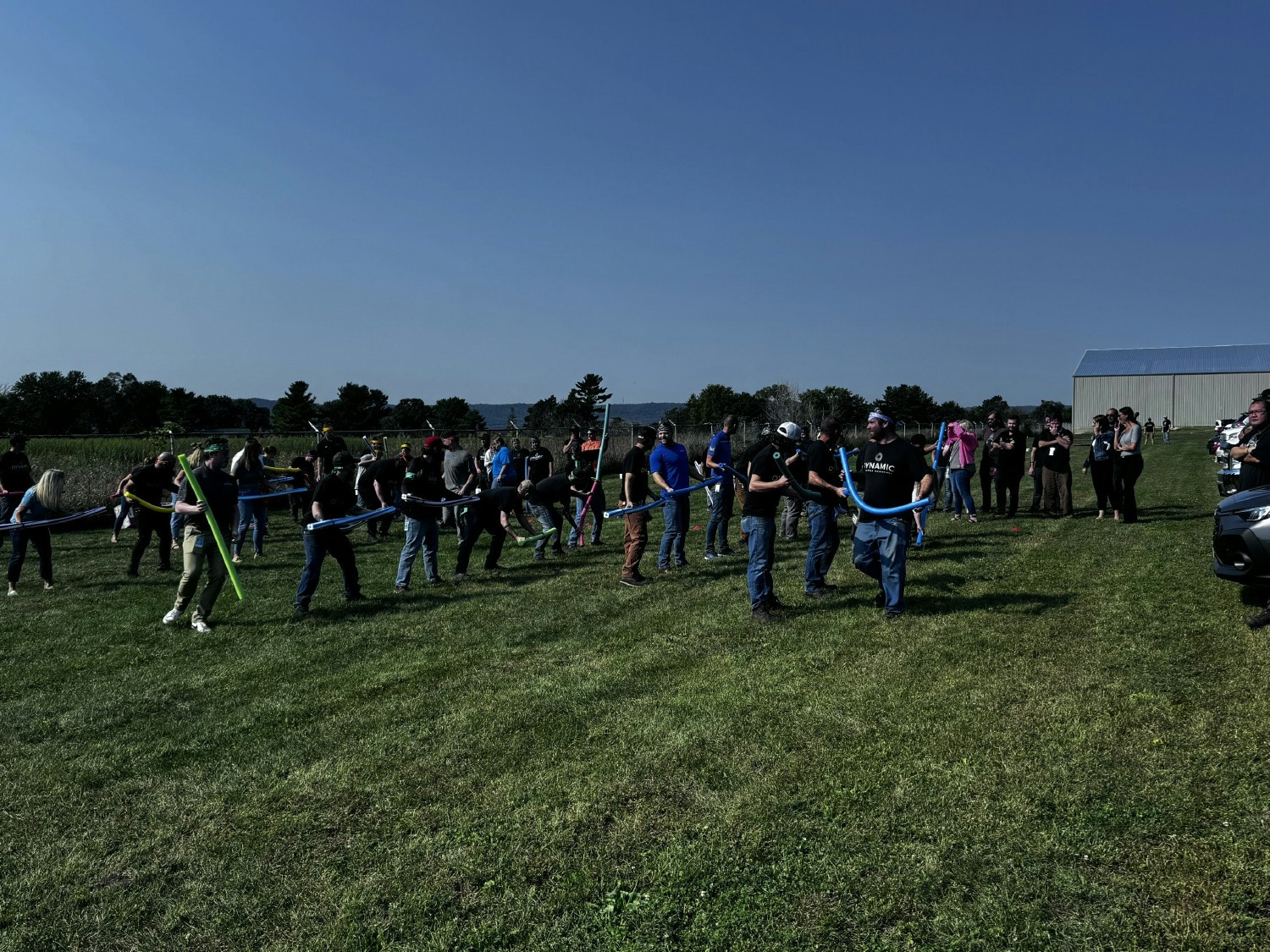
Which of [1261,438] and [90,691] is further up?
[1261,438]

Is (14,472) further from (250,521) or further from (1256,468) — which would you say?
(1256,468)

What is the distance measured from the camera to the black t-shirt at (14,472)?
40.0 feet

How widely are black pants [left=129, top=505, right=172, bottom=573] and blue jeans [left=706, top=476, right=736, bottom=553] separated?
8173mm

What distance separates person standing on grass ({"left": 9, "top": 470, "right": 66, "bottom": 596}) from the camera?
1148 centimetres

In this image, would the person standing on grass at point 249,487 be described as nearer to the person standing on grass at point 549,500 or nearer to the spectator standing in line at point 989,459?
the person standing on grass at point 549,500

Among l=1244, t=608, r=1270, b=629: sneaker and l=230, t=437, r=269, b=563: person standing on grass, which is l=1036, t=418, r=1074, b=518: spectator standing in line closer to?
l=1244, t=608, r=1270, b=629: sneaker

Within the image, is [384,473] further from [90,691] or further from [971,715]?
[971,715]

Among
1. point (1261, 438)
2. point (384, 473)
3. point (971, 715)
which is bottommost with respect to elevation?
point (971, 715)

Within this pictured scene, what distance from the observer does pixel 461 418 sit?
8150 cm

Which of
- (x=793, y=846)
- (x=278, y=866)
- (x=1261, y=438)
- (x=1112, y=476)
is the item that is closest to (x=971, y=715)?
(x=793, y=846)

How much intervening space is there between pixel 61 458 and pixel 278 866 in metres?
23.1

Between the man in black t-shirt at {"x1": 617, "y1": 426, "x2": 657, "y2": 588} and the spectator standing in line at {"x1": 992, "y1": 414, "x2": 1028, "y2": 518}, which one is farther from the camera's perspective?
the spectator standing in line at {"x1": 992, "y1": 414, "x2": 1028, "y2": 518}

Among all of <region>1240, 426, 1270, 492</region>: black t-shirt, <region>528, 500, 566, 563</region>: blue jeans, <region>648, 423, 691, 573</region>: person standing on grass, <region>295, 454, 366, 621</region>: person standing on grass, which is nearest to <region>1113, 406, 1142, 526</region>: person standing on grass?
<region>1240, 426, 1270, 492</region>: black t-shirt

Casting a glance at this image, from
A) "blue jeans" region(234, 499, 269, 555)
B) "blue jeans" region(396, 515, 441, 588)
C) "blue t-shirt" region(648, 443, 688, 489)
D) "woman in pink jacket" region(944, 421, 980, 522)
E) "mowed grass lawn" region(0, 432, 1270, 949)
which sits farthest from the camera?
"woman in pink jacket" region(944, 421, 980, 522)
